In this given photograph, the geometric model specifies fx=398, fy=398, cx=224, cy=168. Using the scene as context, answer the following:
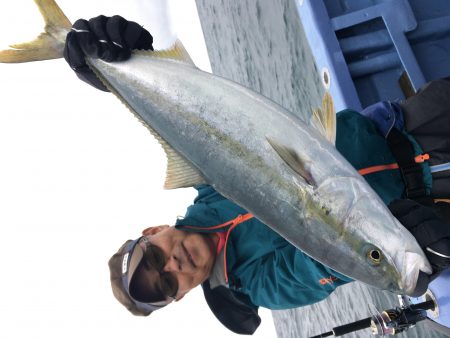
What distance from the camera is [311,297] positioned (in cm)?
261

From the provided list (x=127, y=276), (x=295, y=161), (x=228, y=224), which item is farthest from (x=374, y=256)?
(x=127, y=276)

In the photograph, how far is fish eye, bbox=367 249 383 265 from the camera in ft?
4.85

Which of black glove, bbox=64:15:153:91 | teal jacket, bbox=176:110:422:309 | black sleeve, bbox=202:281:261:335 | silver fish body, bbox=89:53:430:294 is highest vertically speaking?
black glove, bbox=64:15:153:91

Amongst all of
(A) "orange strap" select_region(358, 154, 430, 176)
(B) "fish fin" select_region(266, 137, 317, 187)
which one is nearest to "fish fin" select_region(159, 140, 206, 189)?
(B) "fish fin" select_region(266, 137, 317, 187)

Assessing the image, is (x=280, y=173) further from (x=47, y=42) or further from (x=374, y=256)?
(x=47, y=42)

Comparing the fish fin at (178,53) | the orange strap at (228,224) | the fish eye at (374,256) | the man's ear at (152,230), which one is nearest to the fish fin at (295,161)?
the fish eye at (374,256)

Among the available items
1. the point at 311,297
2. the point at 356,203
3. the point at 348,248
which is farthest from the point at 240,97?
the point at 311,297

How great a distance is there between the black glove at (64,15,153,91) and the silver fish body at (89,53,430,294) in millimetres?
A: 306

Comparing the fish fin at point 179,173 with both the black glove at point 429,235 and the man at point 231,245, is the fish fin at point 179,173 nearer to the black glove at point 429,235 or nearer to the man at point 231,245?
the man at point 231,245

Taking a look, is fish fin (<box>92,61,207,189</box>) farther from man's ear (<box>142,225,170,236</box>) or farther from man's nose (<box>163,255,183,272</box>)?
man's ear (<box>142,225,170,236</box>)

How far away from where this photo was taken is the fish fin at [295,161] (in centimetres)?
161

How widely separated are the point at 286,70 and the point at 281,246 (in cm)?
623

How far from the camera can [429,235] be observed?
1643 mm

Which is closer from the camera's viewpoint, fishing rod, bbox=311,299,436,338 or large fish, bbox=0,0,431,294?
large fish, bbox=0,0,431,294
